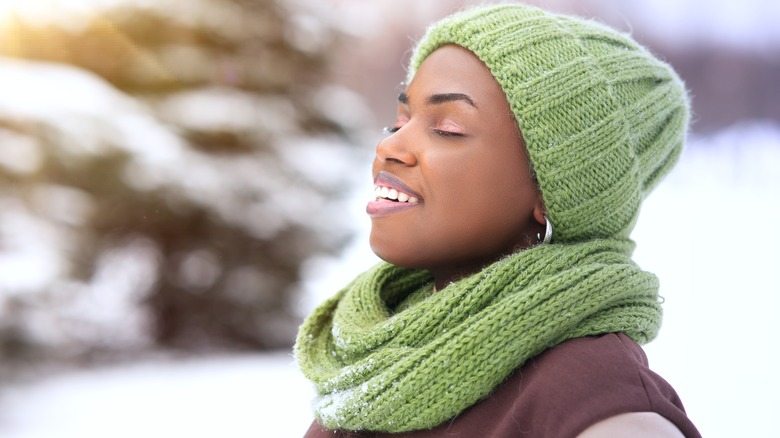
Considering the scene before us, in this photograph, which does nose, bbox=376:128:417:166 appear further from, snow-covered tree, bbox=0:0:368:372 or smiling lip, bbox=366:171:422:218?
snow-covered tree, bbox=0:0:368:372

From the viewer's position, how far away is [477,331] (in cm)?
110

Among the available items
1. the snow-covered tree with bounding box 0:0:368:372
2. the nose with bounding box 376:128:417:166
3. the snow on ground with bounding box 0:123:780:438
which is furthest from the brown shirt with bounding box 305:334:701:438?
the snow-covered tree with bounding box 0:0:368:372

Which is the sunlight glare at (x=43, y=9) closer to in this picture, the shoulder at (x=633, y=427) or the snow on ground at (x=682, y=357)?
the snow on ground at (x=682, y=357)

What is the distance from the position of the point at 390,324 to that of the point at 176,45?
12.0ft

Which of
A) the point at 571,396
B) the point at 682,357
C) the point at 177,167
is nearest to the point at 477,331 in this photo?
the point at 571,396

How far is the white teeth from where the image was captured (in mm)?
1272

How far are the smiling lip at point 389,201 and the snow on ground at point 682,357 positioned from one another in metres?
2.15

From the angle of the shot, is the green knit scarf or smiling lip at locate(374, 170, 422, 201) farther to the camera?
smiling lip at locate(374, 170, 422, 201)

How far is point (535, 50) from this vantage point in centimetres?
Result: 128

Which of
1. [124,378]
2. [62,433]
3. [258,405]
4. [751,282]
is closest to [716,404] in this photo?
[751,282]

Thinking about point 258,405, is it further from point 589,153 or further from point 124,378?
point 589,153

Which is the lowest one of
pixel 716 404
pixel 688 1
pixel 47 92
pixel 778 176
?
pixel 716 404

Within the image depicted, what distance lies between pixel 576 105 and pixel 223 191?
3.41 meters

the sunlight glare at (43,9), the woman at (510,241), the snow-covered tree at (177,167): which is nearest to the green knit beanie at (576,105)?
the woman at (510,241)
